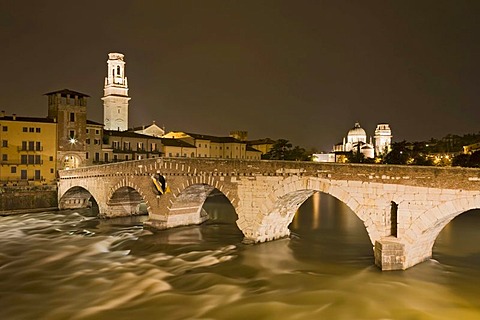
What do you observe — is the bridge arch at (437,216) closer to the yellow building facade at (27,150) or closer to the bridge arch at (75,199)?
the bridge arch at (75,199)

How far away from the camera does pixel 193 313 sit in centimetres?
1329

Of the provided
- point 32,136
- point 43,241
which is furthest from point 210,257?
point 32,136

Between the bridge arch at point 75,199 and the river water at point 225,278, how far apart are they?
39.6ft

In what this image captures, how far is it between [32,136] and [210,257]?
96.4 ft

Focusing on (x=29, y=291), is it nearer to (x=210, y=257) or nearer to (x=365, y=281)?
(x=210, y=257)

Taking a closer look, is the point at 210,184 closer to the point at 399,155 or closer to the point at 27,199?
the point at 27,199

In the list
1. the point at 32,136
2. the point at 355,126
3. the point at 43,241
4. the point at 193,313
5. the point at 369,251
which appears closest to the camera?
the point at 193,313

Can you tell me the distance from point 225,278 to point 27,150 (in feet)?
104

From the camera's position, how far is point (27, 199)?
120ft

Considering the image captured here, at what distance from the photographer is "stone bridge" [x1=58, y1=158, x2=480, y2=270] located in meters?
14.3

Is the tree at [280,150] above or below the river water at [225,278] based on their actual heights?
above

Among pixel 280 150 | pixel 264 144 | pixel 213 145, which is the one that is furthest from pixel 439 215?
pixel 264 144

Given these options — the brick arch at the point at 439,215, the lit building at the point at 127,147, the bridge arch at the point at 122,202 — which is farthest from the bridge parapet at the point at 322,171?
the lit building at the point at 127,147

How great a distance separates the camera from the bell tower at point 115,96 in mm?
69938
